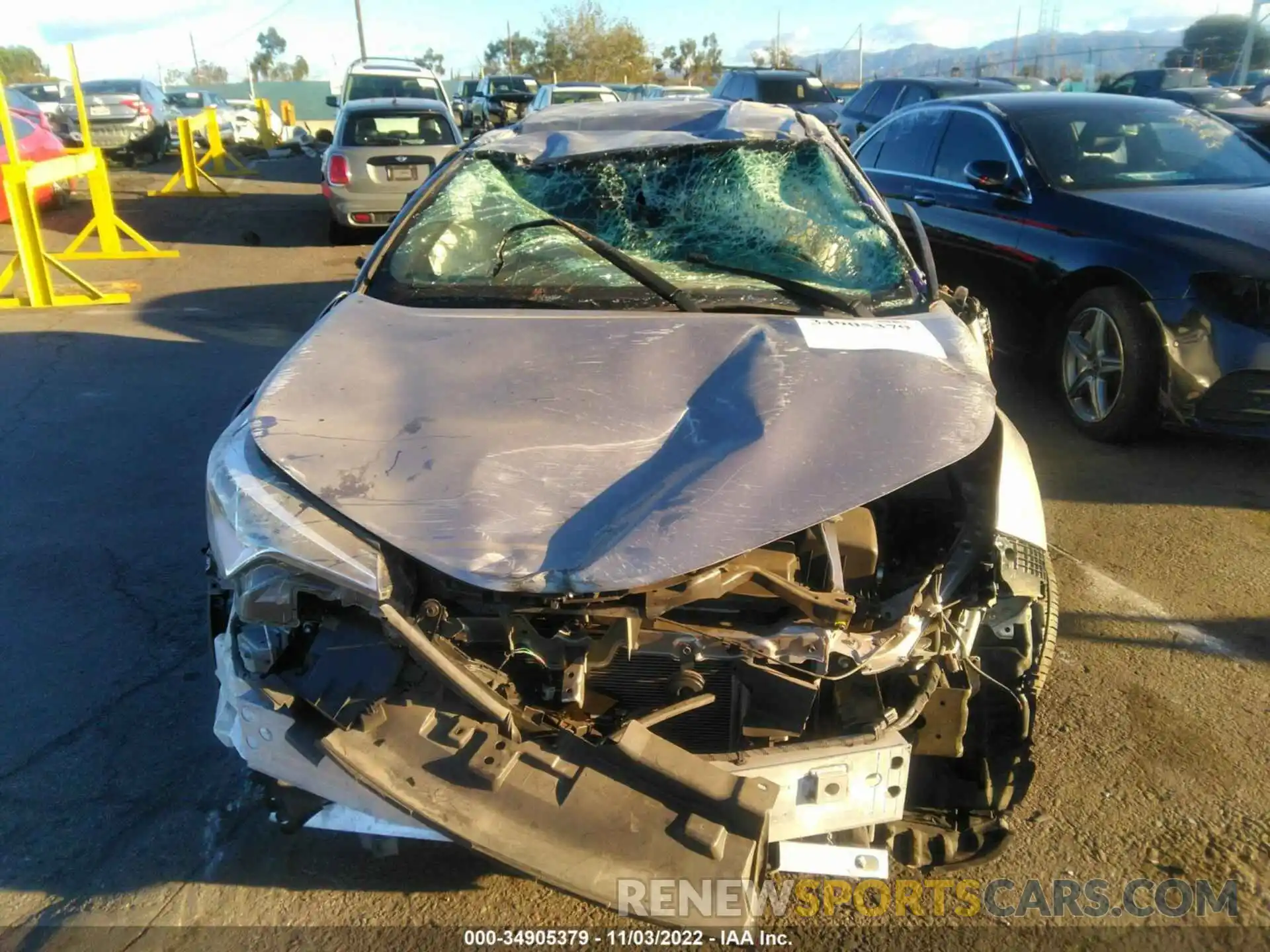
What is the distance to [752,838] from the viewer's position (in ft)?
6.72

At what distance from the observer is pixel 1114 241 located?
516 centimetres

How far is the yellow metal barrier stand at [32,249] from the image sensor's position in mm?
8398

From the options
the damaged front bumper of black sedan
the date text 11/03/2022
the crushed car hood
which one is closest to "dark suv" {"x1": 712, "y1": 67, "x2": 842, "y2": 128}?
the crushed car hood

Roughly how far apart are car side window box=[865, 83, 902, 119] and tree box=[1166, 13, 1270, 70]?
98.2 ft

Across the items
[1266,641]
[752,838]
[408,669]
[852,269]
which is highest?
[852,269]

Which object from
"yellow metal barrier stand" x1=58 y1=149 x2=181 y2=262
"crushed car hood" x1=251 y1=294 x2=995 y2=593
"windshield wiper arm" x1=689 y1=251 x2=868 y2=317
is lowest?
"yellow metal barrier stand" x1=58 y1=149 x2=181 y2=262

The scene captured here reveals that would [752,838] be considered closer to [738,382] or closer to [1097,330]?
[738,382]

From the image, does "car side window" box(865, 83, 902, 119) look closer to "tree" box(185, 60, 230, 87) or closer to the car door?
the car door

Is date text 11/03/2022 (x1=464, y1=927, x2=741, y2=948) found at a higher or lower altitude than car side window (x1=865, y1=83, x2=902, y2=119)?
lower

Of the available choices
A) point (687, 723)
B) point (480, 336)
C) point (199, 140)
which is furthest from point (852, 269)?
point (199, 140)

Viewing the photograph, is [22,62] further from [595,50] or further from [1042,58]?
[1042,58]

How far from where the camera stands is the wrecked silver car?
2.12 metres

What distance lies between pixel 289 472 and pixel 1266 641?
3397 millimetres

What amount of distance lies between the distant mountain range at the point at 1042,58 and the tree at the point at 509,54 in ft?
51.3
